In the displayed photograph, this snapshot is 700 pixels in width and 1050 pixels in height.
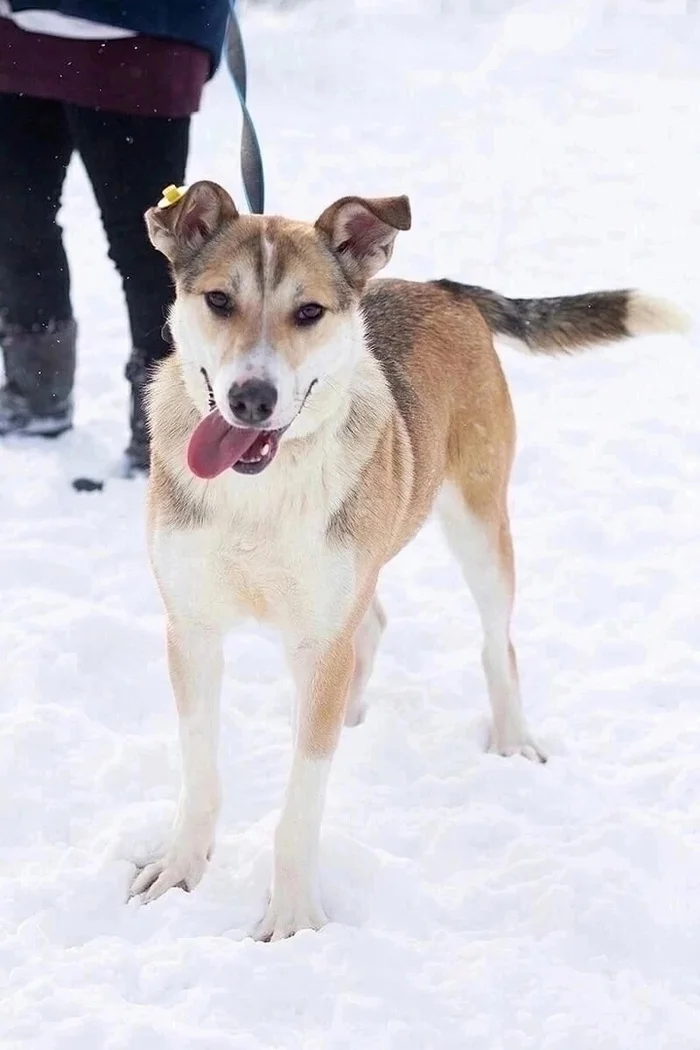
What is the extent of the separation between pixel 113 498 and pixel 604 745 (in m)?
2.30

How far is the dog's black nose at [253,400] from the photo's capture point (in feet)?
8.00

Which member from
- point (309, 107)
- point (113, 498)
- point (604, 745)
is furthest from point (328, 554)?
point (309, 107)

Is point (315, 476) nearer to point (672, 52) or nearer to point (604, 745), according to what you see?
point (604, 745)

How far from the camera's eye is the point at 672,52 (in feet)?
42.5

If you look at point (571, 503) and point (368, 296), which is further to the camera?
point (571, 503)

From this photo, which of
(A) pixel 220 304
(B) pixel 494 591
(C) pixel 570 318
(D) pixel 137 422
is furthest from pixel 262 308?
(D) pixel 137 422

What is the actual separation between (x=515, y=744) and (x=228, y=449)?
157cm

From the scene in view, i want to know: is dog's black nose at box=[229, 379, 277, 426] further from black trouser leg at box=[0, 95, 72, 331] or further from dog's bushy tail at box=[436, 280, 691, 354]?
black trouser leg at box=[0, 95, 72, 331]

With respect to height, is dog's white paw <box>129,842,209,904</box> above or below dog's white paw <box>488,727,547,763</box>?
above

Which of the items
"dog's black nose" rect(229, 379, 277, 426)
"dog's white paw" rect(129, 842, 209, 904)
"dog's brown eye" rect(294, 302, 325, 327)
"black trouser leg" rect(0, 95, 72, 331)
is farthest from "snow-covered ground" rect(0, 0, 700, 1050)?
"dog's brown eye" rect(294, 302, 325, 327)

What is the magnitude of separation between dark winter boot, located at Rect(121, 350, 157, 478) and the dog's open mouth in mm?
2216

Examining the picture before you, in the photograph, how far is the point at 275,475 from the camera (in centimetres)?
270

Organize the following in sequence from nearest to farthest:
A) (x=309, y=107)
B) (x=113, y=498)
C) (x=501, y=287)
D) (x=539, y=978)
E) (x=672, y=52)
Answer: (x=539, y=978), (x=113, y=498), (x=501, y=287), (x=309, y=107), (x=672, y=52)

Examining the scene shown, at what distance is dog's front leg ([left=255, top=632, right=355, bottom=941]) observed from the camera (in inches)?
108
